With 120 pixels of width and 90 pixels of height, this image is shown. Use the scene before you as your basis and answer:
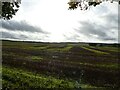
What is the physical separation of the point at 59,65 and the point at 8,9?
3291 mm

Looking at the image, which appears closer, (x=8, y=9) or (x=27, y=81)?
(x=27, y=81)

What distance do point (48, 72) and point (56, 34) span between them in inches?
68.1

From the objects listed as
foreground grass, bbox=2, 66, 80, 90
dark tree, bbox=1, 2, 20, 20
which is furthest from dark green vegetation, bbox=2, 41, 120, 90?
dark tree, bbox=1, 2, 20, 20

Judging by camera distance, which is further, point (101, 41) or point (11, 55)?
point (101, 41)

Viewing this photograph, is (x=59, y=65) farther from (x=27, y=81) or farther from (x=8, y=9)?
(x=8, y=9)

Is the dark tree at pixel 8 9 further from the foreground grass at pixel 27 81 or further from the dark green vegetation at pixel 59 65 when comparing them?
the foreground grass at pixel 27 81

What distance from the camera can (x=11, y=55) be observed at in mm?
10180

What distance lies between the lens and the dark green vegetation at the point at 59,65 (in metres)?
9.91

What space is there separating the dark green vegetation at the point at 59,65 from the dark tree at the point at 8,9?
3.78ft

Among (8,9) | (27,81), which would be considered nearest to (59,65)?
(27,81)

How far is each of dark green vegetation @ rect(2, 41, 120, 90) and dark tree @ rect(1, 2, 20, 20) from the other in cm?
115

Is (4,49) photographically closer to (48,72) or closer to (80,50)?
(48,72)

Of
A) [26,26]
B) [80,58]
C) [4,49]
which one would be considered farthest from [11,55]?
[80,58]

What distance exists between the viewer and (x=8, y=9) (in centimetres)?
1055
